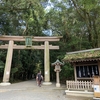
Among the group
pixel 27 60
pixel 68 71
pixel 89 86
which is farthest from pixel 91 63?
pixel 27 60

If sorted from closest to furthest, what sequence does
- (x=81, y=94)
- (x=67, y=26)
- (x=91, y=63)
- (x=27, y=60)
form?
1. (x=81, y=94)
2. (x=91, y=63)
3. (x=67, y=26)
4. (x=27, y=60)

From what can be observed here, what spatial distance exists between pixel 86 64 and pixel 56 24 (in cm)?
1049

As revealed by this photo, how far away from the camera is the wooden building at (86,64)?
859cm

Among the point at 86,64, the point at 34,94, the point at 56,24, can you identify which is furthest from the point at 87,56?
the point at 56,24

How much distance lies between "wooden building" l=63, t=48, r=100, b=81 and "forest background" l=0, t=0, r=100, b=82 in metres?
3.63

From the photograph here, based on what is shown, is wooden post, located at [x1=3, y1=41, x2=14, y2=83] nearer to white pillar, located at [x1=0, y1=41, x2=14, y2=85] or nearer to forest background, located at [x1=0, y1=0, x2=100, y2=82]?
white pillar, located at [x1=0, y1=41, x2=14, y2=85]

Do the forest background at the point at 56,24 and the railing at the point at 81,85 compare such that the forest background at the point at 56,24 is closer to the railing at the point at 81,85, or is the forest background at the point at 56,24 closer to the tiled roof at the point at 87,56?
the tiled roof at the point at 87,56

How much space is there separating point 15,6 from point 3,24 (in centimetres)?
530

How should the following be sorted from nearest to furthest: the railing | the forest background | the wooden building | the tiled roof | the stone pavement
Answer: the stone pavement → the railing → the tiled roof → the wooden building → the forest background

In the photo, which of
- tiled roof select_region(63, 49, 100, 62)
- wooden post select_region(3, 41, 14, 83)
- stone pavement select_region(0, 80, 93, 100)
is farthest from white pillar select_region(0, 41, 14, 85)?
tiled roof select_region(63, 49, 100, 62)

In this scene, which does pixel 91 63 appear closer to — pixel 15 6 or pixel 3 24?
pixel 15 6

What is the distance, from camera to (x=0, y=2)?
13641 millimetres

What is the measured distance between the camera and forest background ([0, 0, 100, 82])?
1360cm

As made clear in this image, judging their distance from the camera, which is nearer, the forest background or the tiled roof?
the tiled roof
